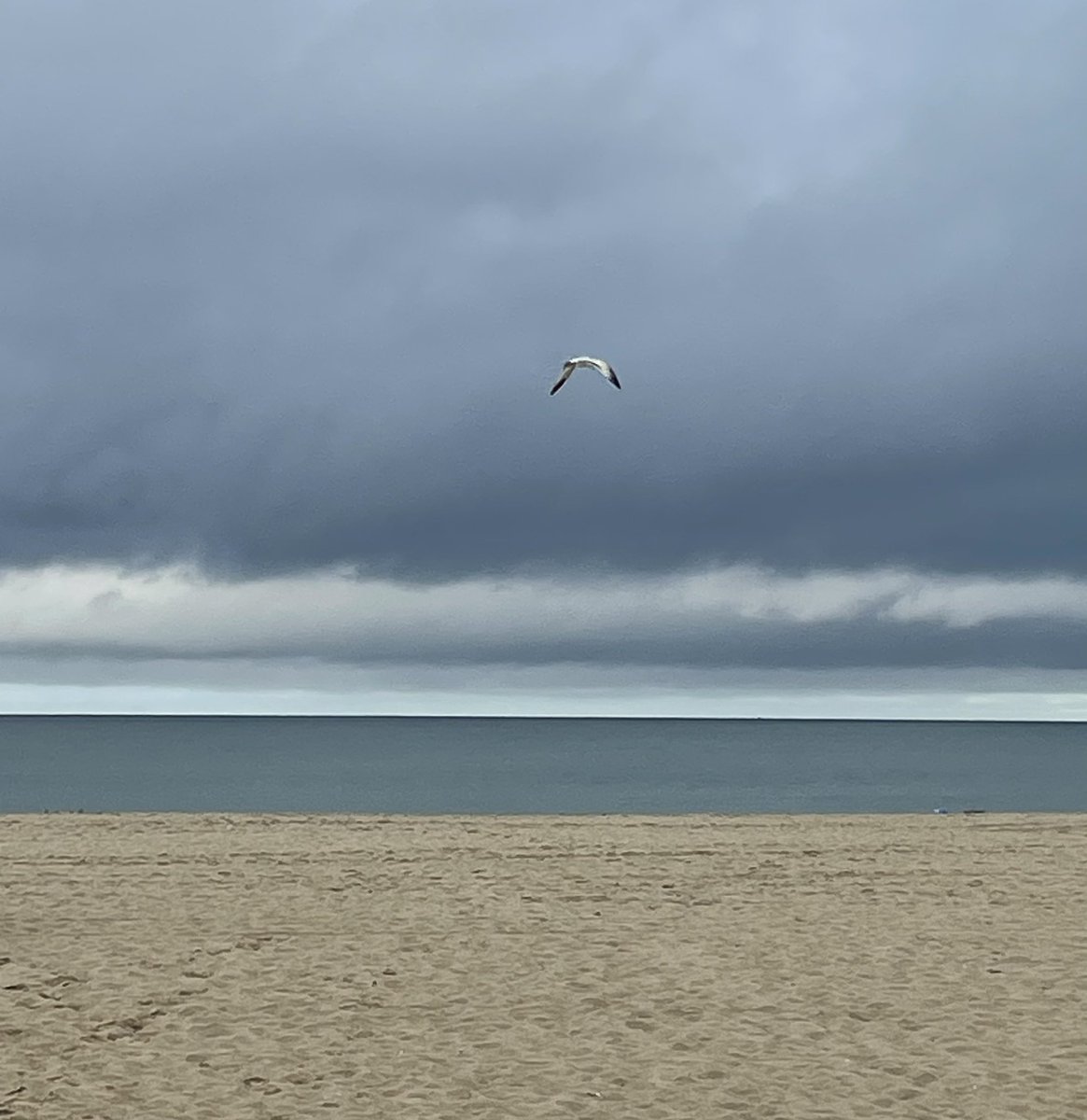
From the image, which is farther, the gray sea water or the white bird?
the gray sea water

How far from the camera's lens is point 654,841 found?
25.2m

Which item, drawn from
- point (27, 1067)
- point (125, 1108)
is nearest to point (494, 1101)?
point (125, 1108)

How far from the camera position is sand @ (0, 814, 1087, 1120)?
982 cm

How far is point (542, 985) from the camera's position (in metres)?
13.0

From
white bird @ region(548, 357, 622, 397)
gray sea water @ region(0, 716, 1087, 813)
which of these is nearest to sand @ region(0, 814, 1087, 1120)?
white bird @ region(548, 357, 622, 397)

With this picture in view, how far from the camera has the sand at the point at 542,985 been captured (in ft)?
32.2

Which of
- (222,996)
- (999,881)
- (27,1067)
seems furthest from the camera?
(999,881)

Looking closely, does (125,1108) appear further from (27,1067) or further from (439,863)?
(439,863)

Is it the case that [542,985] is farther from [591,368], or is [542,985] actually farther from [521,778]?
[521,778]

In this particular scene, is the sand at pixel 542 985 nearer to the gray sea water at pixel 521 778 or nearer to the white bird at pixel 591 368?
the white bird at pixel 591 368

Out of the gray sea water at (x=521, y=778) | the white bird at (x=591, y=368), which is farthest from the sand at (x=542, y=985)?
the gray sea water at (x=521, y=778)

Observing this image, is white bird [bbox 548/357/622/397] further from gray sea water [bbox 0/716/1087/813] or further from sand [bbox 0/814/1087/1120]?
gray sea water [bbox 0/716/1087/813]

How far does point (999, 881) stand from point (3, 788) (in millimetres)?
64570

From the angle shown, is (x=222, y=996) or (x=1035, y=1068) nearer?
(x=1035, y=1068)
